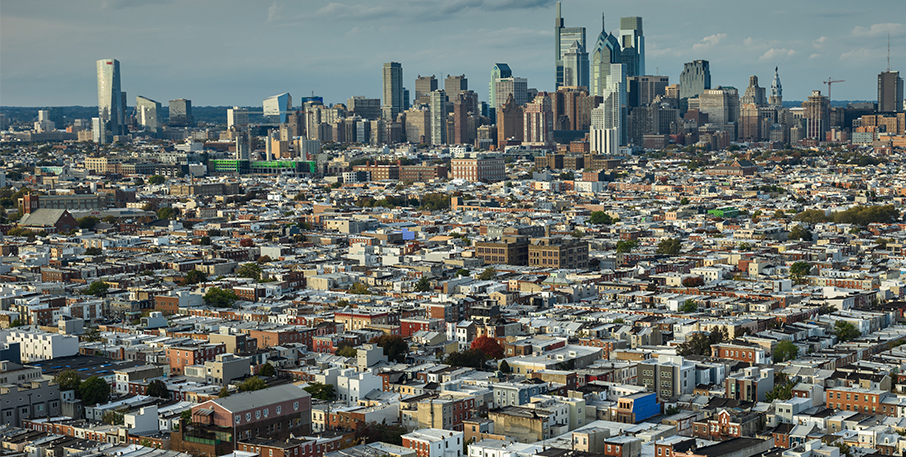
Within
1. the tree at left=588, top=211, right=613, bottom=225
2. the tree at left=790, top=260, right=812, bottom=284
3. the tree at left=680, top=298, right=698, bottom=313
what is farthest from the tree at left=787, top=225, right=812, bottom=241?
the tree at left=680, top=298, right=698, bottom=313

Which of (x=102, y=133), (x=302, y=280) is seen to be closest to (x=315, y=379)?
(x=302, y=280)

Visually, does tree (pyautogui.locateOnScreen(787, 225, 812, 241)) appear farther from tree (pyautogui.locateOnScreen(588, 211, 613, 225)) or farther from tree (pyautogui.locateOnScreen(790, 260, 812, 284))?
tree (pyautogui.locateOnScreen(790, 260, 812, 284))

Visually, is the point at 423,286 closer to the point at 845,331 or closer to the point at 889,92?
the point at 845,331

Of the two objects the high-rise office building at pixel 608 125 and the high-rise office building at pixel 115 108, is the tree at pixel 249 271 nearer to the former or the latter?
the high-rise office building at pixel 608 125

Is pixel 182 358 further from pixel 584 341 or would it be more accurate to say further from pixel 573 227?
pixel 573 227

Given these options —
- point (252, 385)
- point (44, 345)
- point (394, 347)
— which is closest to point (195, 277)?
point (44, 345)

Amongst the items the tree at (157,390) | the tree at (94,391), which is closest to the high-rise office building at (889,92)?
the tree at (157,390)
